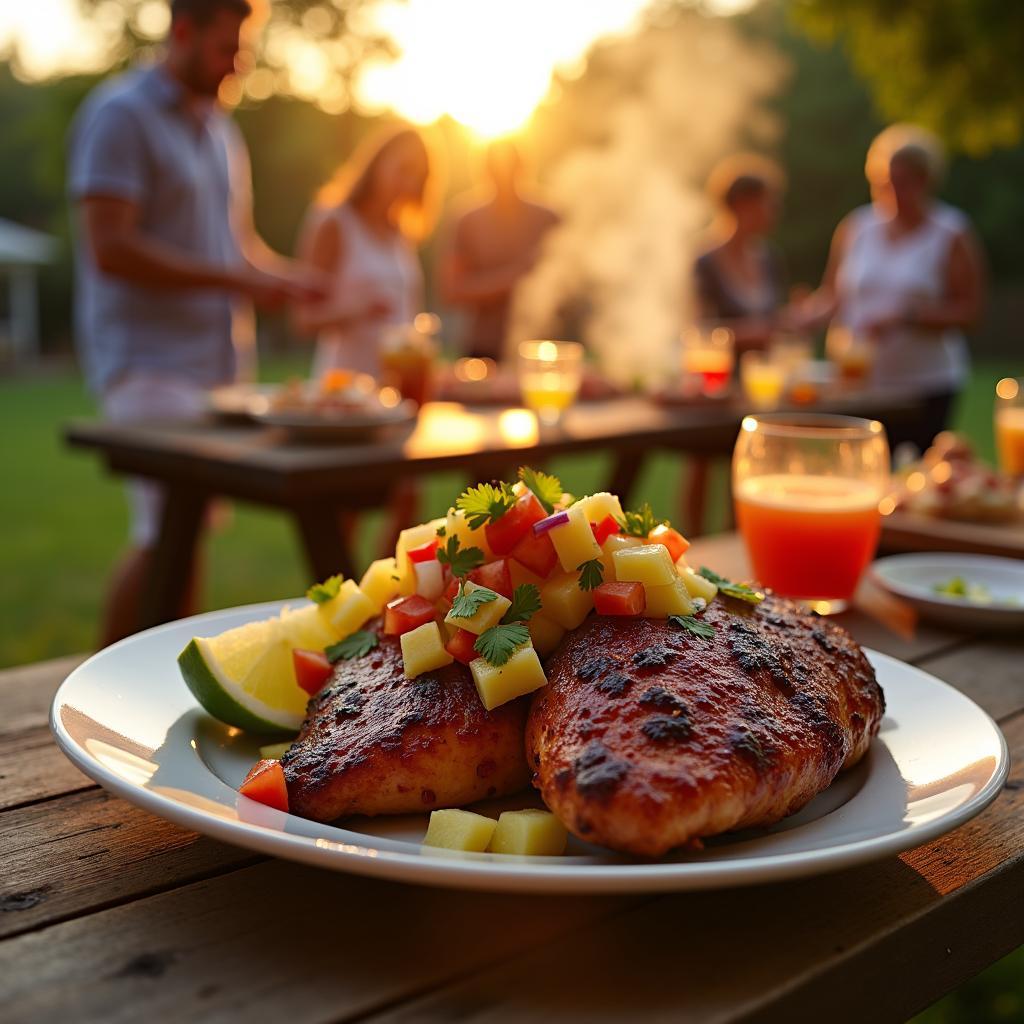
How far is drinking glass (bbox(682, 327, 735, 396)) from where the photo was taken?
505cm

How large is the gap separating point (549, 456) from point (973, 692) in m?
2.35

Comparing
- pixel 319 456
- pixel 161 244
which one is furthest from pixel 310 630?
pixel 161 244

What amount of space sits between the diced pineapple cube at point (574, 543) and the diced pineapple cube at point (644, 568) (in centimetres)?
3

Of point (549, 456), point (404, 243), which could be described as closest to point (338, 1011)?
point (549, 456)

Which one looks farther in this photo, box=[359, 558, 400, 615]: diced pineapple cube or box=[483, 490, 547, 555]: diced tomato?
box=[359, 558, 400, 615]: diced pineapple cube

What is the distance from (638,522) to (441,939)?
57 cm

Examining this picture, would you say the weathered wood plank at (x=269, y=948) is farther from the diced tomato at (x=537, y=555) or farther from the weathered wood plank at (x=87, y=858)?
the diced tomato at (x=537, y=555)

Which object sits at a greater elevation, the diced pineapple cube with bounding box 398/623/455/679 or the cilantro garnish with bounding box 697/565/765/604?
the cilantro garnish with bounding box 697/565/765/604

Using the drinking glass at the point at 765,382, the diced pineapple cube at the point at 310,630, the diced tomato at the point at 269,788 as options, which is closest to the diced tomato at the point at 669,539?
the diced pineapple cube at the point at 310,630

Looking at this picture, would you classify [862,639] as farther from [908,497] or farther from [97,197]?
[97,197]

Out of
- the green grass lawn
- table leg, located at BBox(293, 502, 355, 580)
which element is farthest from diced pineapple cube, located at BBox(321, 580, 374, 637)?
the green grass lawn

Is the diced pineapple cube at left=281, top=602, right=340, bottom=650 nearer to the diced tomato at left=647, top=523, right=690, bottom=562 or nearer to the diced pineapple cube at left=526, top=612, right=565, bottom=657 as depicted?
the diced pineapple cube at left=526, top=612, right=565, bottom=657

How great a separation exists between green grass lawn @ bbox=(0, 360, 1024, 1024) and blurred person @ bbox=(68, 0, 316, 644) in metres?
1.78

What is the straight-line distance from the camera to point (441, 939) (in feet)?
3.27
